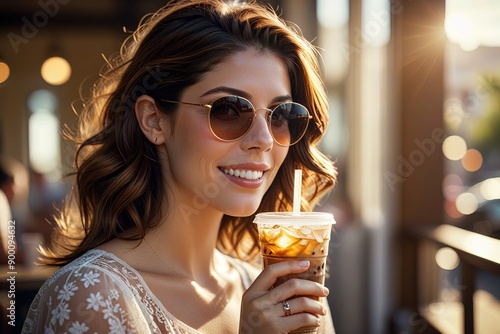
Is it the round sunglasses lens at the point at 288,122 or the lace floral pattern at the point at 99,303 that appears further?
the round sunglasses lens at the point at 288,122

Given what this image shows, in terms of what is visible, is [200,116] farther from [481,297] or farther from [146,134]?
[481,297]

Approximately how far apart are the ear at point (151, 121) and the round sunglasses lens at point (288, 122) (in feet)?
1.15

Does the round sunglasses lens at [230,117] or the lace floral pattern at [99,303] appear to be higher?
the round sunglasses lens at [230,117]

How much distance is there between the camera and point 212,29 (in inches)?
73.7

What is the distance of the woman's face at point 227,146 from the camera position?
1.78 m

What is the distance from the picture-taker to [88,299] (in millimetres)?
1475

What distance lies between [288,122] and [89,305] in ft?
2.72

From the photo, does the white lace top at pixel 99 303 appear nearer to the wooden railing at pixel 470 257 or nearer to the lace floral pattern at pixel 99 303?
the lace floral pattern at pixel 99 303

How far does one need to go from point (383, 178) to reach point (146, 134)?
12.0ft

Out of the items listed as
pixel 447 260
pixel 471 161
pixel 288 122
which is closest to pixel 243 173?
pixel 288 122

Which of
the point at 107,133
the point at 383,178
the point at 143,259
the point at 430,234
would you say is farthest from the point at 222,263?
the point at 383,178

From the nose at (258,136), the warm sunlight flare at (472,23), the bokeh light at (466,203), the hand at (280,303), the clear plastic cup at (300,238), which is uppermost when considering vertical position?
the warm sunlight flare at (472,23)

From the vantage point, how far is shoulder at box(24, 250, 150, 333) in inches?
57.5

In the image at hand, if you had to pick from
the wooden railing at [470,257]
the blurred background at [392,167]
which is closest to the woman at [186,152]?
the blurred background at [392,167]
